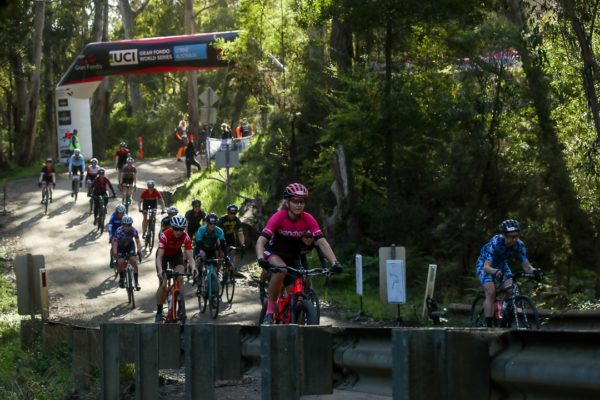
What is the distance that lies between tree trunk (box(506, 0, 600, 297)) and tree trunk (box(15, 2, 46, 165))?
28624mm

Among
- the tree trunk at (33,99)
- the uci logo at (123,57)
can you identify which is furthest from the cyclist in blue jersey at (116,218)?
the tree trunk at (33,99)

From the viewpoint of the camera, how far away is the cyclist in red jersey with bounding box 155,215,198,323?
17266 mm

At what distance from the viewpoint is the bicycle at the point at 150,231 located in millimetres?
30203

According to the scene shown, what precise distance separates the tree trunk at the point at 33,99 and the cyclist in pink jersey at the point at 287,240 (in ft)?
128

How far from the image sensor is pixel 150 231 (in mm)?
30469

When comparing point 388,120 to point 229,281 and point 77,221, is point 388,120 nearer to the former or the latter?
point 229,281

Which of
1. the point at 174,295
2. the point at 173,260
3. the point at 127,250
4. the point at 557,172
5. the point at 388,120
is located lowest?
the point at 174,295

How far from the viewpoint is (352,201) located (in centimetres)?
2956

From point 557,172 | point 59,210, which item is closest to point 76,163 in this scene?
point 59,210

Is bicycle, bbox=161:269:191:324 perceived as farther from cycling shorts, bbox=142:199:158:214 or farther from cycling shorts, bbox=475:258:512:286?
cycling shorts, bbox=142:199:158:214

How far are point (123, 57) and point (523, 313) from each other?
Result: 32774mm

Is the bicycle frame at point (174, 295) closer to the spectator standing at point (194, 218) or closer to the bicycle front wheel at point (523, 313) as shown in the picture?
the bicycle front wheel at point (523, 313)

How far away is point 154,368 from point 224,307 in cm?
1303

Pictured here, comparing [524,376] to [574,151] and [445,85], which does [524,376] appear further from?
[445,85]
